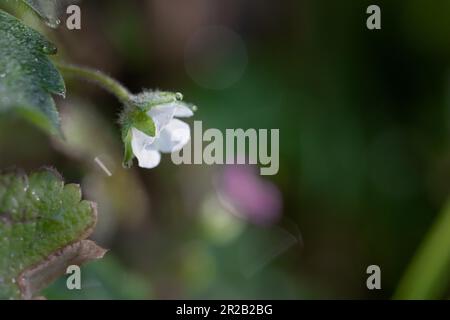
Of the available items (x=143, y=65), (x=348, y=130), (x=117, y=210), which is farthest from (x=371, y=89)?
(x=117, y=210)

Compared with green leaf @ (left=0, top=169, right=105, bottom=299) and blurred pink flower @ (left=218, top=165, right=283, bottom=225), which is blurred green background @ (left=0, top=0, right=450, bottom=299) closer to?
blurred pink flower @ (left=218, top=165, right=283, bottom=225)

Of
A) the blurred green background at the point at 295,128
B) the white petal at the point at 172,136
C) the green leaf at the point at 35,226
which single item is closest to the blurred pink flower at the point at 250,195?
the blurred green background at the point at 295,128

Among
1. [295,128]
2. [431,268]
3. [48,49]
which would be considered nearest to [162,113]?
[48,49]

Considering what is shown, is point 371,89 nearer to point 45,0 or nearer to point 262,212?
point 262,212

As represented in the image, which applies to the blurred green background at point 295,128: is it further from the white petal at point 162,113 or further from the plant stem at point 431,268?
the white petal at point 162,113

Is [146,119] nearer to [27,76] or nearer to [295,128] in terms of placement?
[27,76]

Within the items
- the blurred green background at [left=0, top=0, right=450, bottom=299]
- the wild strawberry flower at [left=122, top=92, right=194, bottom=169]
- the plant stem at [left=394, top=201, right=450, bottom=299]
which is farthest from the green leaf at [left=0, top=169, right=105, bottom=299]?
the plant stem at [left=394, top=201, right=450, bottom=299]
